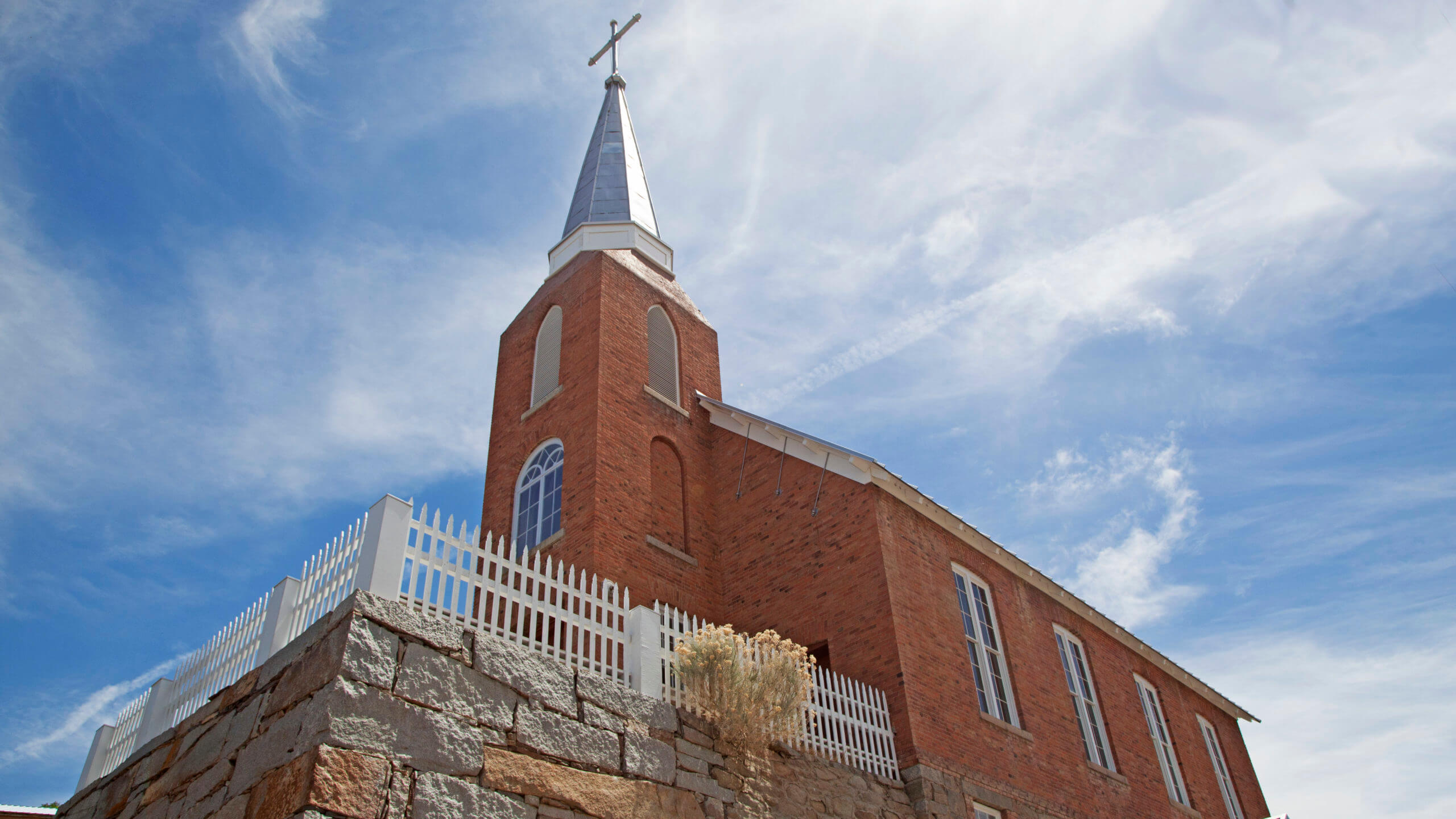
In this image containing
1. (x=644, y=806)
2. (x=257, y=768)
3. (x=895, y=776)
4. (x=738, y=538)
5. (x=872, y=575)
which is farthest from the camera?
(x=738, y=538)

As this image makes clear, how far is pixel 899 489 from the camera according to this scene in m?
13.9

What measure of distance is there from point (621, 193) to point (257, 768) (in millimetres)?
15048

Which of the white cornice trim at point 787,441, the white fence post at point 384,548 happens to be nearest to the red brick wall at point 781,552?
the white cornice trim at point 787,441

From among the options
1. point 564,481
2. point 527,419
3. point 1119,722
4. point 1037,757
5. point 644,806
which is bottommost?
point 644,806

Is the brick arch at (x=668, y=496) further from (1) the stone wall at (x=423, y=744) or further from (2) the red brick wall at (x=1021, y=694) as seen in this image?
(1) the stone wall at (x=423, y=744)

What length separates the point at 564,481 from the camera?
47.8 ft

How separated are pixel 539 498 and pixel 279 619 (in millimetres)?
7439

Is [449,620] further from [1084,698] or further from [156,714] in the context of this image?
[1084,698]

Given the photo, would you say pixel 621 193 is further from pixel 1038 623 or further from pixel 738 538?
pixel 1038 623

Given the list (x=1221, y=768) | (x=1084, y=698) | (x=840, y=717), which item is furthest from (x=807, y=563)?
(x=1221, y=768)

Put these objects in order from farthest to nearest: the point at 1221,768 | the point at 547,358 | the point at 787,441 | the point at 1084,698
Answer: the point at 1221,768, the point at 547,358, the point at 1084,698, the point at 787,441

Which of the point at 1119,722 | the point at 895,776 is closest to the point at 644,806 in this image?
the point at 895,776

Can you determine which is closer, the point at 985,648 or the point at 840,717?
the point at 840,717

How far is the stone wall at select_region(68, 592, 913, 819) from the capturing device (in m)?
6.48
